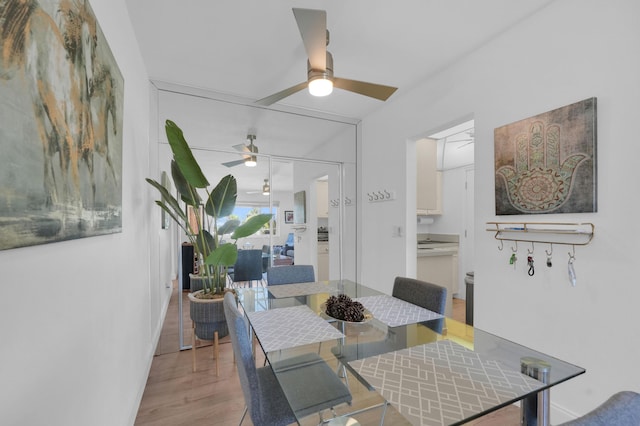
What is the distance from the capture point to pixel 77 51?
938 millimetres

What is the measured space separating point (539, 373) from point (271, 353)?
3.09 ft

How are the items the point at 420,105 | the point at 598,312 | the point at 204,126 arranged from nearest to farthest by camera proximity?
the point at 598,312 < the point at 420,105 < the point at 204,126

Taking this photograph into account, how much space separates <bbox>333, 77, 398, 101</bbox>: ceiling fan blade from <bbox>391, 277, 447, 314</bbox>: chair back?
4.30ft

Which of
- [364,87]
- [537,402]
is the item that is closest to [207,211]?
[364,87]

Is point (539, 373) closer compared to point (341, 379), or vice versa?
point (539, 373)

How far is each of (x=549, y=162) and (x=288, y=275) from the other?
1.98 meters

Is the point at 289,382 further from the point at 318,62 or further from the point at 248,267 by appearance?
the point at 248,267

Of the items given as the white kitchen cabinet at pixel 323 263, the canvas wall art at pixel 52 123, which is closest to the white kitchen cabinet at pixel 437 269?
the white kitchen cabinet at pixel 323 263

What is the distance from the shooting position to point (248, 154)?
3221 millimetres

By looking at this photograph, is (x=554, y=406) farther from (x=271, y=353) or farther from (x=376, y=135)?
(x=376, y=135)

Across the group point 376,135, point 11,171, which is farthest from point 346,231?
point 11,171

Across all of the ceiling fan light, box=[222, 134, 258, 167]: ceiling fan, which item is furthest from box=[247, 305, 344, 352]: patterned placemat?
box=[222, 134, 258, 167]: ceiling fan

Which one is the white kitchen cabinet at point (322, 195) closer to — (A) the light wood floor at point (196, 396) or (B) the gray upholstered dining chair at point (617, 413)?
(A) the light wood floor at point (196, 396)

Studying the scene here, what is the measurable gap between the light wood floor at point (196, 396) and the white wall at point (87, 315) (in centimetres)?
13
